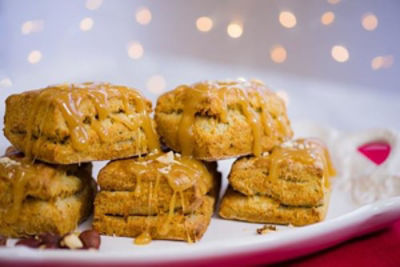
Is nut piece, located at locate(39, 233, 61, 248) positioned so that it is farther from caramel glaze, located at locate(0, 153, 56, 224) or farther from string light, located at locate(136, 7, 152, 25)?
string light, located at locate(136, 7, 152, 25)

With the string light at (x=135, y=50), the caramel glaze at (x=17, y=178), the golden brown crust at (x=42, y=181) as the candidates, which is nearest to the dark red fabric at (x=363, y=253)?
the golden brown crust at (x=42, y=181)

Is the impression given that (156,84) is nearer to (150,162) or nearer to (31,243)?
(150,162)

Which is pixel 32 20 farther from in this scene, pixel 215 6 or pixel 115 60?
pixel 215 6

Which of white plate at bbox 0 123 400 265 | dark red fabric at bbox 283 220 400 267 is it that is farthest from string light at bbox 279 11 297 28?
dark red fabric at bbox 283 220 400 267

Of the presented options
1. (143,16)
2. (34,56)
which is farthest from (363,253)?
(143,16)

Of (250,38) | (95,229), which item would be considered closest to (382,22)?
(250,38)
